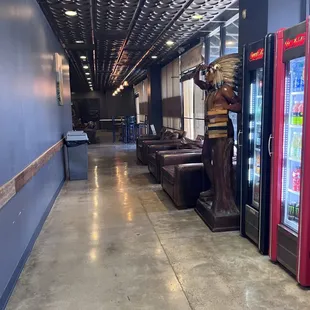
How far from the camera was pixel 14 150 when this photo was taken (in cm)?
296

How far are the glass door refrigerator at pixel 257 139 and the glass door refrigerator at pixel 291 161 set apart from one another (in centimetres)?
12

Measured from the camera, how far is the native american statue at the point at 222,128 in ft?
12.5

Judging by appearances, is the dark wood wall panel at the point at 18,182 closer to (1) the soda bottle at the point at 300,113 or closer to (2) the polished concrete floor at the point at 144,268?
(2) the polished concrete floor at the point at 144,268

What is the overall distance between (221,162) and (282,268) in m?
1.43

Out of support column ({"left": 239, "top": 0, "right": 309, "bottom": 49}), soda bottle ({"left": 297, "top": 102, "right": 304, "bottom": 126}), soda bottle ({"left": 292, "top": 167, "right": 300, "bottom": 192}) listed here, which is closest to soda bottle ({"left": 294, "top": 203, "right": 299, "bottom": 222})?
soda bottle ({"left": 292, "top": 167, "right": 300, "bottom": 192})

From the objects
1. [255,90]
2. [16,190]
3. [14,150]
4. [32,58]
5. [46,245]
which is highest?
[32,58]

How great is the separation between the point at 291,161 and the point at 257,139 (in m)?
0.64

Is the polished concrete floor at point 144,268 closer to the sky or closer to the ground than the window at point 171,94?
closer to the ground

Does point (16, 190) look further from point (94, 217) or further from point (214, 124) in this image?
point (214, 124)

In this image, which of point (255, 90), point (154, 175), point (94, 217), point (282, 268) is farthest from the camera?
point (154, 175)

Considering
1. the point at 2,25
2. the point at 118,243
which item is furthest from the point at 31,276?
the point at 2,25

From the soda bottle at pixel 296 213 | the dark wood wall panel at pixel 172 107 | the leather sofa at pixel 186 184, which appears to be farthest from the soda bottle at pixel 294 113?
the dark wood wall panel at pixel 172 107

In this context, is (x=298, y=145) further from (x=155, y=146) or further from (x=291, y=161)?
(x=155, y=146)

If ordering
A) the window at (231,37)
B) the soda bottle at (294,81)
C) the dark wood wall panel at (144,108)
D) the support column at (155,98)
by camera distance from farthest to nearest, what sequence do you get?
1. the dark wood wall panel at (144,108)
2. the support column at (155,98)
3. the window at (231,37)
4. the soda bottle at (294,81)
